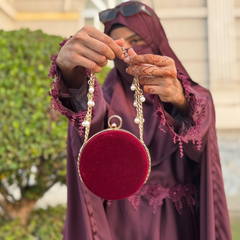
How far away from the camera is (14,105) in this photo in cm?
204

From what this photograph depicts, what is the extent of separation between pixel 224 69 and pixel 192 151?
165 inches

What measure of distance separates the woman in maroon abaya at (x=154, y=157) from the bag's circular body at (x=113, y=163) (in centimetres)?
9

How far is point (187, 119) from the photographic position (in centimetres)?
98

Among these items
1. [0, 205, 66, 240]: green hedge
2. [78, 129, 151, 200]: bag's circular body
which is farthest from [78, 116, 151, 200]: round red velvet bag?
[0, 205, 66, 240]: green hedge

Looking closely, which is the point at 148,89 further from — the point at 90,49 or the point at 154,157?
the point at 154,157

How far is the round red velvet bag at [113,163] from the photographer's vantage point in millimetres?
866

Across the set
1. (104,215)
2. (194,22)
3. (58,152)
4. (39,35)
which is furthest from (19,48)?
(194,22)

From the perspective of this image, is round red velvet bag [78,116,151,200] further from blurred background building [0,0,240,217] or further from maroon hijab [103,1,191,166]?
blurred background building [0,0,240,217]

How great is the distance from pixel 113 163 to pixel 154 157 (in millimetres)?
331

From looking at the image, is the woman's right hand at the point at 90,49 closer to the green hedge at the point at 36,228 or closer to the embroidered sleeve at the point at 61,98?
the embroidered sleeve at the point at 61,98

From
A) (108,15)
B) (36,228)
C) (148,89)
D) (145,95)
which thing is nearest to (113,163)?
(148,89)

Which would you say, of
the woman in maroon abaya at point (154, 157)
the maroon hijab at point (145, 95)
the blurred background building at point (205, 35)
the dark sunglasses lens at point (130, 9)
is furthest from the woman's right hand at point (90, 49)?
the blurred background building at point (205, 35)

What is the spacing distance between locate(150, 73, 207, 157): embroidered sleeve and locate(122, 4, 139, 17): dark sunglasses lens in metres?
0.52

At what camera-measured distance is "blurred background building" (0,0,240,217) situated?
4.75m
